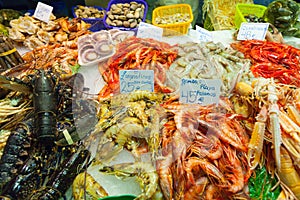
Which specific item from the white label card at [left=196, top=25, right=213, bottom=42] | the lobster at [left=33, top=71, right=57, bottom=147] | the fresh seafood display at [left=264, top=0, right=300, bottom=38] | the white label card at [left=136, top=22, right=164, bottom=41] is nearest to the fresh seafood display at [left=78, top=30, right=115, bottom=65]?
the white label card at [left=136, top=22, right=164, bottom=41]

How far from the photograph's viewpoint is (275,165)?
1642 millimetres

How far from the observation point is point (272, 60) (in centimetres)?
251

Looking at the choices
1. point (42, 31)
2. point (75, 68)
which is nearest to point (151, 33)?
point (75, 68)

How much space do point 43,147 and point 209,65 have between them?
1.20 meters

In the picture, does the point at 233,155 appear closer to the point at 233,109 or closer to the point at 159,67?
the point at 233,109

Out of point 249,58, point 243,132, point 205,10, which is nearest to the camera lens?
point 243,132

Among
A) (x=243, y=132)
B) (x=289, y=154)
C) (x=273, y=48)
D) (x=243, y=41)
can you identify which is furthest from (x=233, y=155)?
(x=243, y=41)

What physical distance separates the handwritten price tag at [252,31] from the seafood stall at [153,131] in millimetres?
728

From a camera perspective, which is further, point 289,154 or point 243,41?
point 243,41

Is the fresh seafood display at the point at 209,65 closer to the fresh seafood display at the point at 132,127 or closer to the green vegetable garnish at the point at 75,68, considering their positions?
the fresh seafood display at the point at 132,127

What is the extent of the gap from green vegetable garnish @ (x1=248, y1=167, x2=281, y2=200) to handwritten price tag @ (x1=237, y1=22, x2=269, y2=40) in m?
1.69

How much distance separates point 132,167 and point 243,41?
6.23ft

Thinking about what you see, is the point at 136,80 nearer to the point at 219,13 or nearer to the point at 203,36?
the point at 203,36

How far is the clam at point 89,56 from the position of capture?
2414 millimetres
